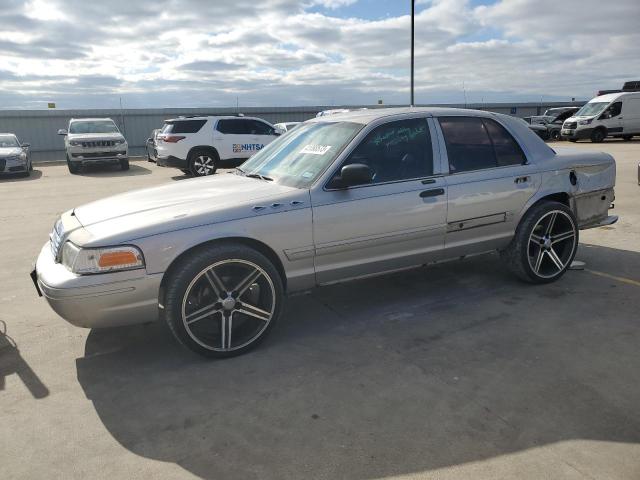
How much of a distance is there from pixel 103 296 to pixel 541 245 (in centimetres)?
382

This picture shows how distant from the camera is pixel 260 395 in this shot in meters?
3.19

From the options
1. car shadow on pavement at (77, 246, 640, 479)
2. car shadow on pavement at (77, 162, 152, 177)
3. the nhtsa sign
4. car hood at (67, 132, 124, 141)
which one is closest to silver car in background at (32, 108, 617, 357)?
car shadow on pavement at (77, 246, 640, 479)

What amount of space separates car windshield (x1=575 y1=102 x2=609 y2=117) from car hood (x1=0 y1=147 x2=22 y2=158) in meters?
23.6

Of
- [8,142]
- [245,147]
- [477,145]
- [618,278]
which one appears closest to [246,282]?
[477,145]

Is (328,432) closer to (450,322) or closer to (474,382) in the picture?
(474,382)

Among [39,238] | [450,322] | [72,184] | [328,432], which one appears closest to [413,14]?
[72,184]

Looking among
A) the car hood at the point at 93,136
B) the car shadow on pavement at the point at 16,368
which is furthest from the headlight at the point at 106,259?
the car hood at the point at 93,136

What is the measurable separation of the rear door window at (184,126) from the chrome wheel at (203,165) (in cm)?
79

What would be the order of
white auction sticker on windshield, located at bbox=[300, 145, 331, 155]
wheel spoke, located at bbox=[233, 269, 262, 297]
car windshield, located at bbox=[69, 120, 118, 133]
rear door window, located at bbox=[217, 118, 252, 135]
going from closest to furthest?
1. wheel spoke, located at bbox=[233, 269, 262, 297]
2. white auction sticker on windshield, located at bbox=[300, 145, 331, 155]
3. rear door window, located at bbox=[217, 118, 252, 135]
4. car windshield, located at bbox=[69, 120, 118, 133]

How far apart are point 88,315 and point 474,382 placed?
8.20 feet

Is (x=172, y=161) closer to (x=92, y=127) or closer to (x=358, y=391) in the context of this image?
(x=92, y=127)

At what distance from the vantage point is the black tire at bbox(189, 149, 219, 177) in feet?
48.0

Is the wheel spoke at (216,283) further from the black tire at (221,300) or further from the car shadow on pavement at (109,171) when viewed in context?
the car shadow on pavement at (109,171)

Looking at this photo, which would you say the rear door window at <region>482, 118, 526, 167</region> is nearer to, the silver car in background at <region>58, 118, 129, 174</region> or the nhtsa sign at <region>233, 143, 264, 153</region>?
the nhtsa sign at <region>233, 143, 264, 153</region>
